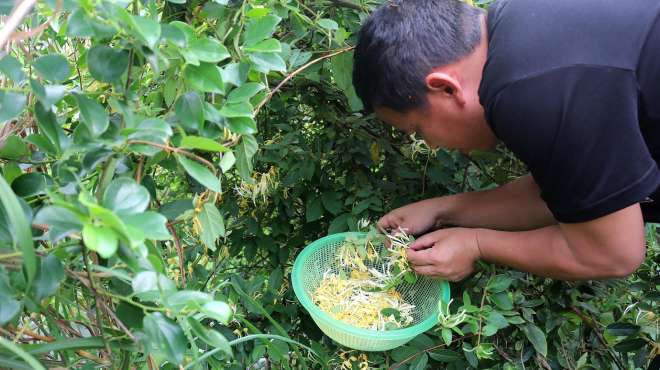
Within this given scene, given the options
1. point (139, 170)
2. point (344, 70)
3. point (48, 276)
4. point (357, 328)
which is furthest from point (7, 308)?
point (344, 70)

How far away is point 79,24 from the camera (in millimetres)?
638

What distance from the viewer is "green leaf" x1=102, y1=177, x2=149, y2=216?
2.02ft

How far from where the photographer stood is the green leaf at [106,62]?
70cm

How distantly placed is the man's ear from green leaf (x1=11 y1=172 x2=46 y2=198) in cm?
65

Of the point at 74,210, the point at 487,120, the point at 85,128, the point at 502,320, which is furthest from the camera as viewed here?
the point at 502,320

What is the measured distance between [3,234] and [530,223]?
43.1 inches

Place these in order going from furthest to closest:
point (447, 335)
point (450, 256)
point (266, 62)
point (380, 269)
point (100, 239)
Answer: point (380, 269) → point (450, 256) → point (447, 335) → point (266, 62) → point (100, 239)

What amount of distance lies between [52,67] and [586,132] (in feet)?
2.49

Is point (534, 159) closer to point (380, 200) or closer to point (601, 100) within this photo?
point (601, 100)

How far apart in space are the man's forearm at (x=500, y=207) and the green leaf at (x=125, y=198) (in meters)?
0.86

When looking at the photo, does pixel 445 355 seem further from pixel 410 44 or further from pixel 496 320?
pixel 410 44

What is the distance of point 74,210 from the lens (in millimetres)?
573

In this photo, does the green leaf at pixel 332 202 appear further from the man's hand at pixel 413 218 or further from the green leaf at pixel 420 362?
the green leaf at pixel 420 362

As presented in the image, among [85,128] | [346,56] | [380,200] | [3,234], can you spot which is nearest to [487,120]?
[346,56]
